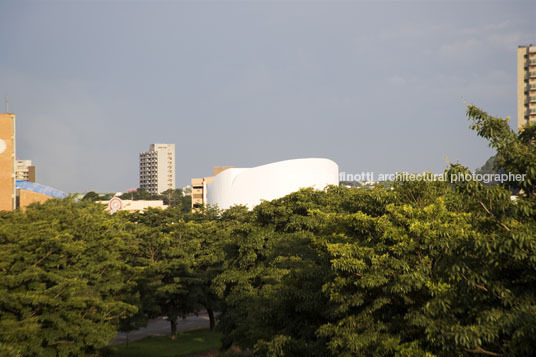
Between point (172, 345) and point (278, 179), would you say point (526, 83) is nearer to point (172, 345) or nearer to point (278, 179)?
point (278, 179)

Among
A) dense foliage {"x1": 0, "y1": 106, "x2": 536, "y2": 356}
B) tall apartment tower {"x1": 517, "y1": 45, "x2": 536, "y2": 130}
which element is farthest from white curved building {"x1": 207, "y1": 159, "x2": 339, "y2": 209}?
dense foliage {"x1": 0, "y1": 106, "x2": 536, "y2": 356}

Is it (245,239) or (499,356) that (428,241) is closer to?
(499,356)

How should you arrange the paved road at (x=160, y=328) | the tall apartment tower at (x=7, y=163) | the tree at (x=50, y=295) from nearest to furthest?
the tree at (x=50, y=295), the paved road at (x=160, y=328), the tall apartment tower at (x=7, y=163)

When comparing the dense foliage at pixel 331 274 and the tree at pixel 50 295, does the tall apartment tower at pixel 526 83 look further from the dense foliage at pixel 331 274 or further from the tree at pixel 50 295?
the tree at pixel 50 295

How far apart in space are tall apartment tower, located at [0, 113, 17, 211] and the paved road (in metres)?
18.0

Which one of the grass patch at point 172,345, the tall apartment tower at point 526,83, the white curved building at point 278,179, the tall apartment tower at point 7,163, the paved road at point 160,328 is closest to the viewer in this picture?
the grass patch at point 172,345

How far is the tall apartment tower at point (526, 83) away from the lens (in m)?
94.6

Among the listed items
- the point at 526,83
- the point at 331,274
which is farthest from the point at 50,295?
the point at 526,83

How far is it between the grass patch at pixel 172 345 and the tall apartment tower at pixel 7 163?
2127cm

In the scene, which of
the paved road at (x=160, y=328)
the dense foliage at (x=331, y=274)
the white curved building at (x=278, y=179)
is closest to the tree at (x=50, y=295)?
the dense foliage at (x=331, y=274)

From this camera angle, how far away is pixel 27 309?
69.4ft

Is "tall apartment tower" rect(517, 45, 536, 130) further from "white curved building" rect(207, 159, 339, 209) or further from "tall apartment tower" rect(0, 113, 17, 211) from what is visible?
"tall apartment tower" rect(0, 113, 17, 211)

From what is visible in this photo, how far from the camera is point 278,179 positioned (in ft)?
273

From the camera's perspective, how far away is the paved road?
42656mm
